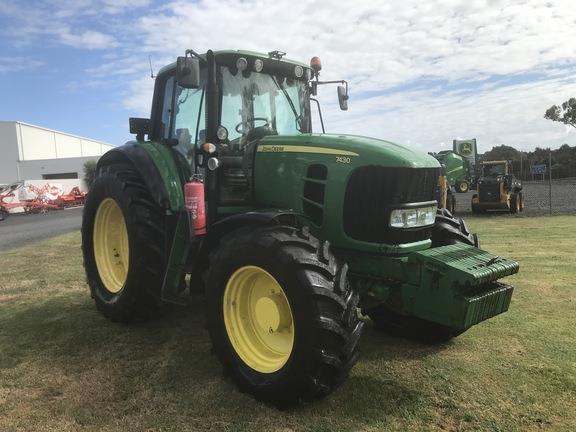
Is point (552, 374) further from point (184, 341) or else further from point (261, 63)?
point (261, 63)

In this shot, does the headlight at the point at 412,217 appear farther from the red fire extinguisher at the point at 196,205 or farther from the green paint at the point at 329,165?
Result: the red fire extinguisher at the point at 196,205

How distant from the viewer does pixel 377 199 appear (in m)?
3.65

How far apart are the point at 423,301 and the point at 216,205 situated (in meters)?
1.95

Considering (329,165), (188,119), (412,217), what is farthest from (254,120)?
(412,217)

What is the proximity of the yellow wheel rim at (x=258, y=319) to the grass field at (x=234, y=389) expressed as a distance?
30 centimetres

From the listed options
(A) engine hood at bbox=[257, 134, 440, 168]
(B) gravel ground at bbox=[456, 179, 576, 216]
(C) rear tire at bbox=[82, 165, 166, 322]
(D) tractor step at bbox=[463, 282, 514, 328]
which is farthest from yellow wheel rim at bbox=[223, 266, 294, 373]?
(B) gravel ground at bbox=[456, 179, 576, 216]

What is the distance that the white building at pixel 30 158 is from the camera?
170 ft

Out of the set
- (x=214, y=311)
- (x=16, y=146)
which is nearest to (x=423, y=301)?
(x=214, y=311)

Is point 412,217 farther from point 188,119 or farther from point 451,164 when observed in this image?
point 451,164

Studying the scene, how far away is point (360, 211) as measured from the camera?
3699mm

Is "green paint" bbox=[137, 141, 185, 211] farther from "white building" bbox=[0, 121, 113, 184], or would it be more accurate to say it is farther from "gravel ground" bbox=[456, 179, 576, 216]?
"white building" bbox=[0, 121, 113, 184]

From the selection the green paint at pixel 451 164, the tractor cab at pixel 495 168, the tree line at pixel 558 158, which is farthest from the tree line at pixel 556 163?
the green paint at pixel 451 164

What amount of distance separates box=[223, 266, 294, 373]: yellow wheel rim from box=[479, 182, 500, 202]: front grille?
54.7ft

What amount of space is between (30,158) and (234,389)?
61.2 metres
